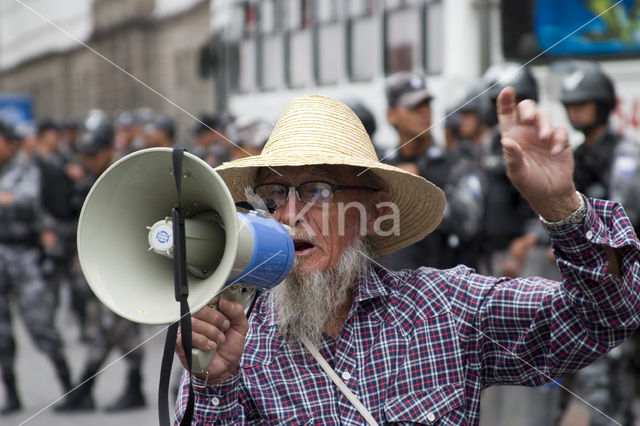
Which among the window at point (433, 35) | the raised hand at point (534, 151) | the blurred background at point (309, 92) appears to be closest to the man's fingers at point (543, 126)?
the raised hand at point (534, 151)

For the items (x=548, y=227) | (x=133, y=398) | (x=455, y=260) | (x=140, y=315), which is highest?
A: (x=548, y=227)

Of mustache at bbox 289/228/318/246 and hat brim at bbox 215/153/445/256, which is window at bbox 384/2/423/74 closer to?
hat brim at bbox 215/153/445/256

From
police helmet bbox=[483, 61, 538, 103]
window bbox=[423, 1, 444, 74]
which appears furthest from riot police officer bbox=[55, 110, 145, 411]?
window bbox=[423, 1, 444, 74]

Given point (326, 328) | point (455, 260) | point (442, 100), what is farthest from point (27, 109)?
point (326, 328)

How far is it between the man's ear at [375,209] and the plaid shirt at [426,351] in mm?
190

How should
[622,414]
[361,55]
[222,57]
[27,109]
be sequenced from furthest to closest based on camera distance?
[27,109] → [222,57] → [361,55] → [622,414]

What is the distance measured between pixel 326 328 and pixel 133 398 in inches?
198

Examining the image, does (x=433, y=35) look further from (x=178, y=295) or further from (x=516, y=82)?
(x=178, y=295)

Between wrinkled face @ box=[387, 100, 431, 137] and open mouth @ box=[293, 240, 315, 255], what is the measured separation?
11.1 ft

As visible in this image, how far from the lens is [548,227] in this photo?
2.24m

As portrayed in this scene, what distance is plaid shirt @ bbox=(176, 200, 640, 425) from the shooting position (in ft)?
7.87

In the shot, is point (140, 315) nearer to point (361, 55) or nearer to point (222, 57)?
point (361, 55)

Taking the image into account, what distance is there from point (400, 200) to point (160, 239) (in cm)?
90

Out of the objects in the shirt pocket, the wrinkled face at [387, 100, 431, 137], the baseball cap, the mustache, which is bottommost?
the wrinkled face at [387, 100, 431, 137]
